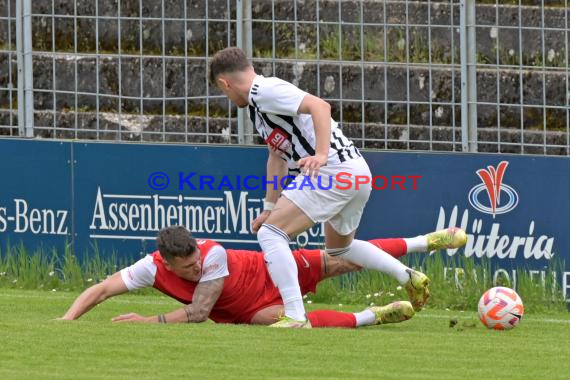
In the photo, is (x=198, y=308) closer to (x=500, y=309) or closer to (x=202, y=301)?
(x=202, y=301)

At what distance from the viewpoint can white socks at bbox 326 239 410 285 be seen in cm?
1005

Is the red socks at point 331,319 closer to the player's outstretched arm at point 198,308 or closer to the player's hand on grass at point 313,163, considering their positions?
the player's outstretched arm at point 198,308

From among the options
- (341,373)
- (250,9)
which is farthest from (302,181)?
(250,9)

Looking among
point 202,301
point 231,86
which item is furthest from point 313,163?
point 202,301

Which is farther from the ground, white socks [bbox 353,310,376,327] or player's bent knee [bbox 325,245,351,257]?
player's bent knee [bbox 325,245,351,257]

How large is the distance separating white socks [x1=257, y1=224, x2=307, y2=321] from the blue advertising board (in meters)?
3.72

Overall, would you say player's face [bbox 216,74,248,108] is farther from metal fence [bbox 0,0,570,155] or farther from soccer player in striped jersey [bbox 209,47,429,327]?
metal fence [bbox 0,0,570,155]

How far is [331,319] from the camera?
979 cm

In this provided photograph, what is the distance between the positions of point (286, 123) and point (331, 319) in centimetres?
123

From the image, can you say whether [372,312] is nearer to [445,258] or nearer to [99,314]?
[99,314]

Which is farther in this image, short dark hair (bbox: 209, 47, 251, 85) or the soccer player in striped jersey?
short dark hair (bbox: 209, 47, 251, 85)

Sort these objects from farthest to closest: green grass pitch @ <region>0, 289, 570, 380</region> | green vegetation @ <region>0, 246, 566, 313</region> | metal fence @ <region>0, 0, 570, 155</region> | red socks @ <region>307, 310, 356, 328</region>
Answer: metal fence @ <region>0, 0, 570, 155</region>
green vegetation @ <region>0, 246, 566, 313</region>
red socks @ <region>307, 310, 356, 328</region>
green grass pitch @ <region>0, 289, 570, 380</region>

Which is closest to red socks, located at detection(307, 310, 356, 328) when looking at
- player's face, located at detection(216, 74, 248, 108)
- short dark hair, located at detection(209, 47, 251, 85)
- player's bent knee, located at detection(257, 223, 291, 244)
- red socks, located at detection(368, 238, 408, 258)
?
player's bent knee, located at detection(257, 223, 291, 244)

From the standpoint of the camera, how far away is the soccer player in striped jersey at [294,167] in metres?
9.40
